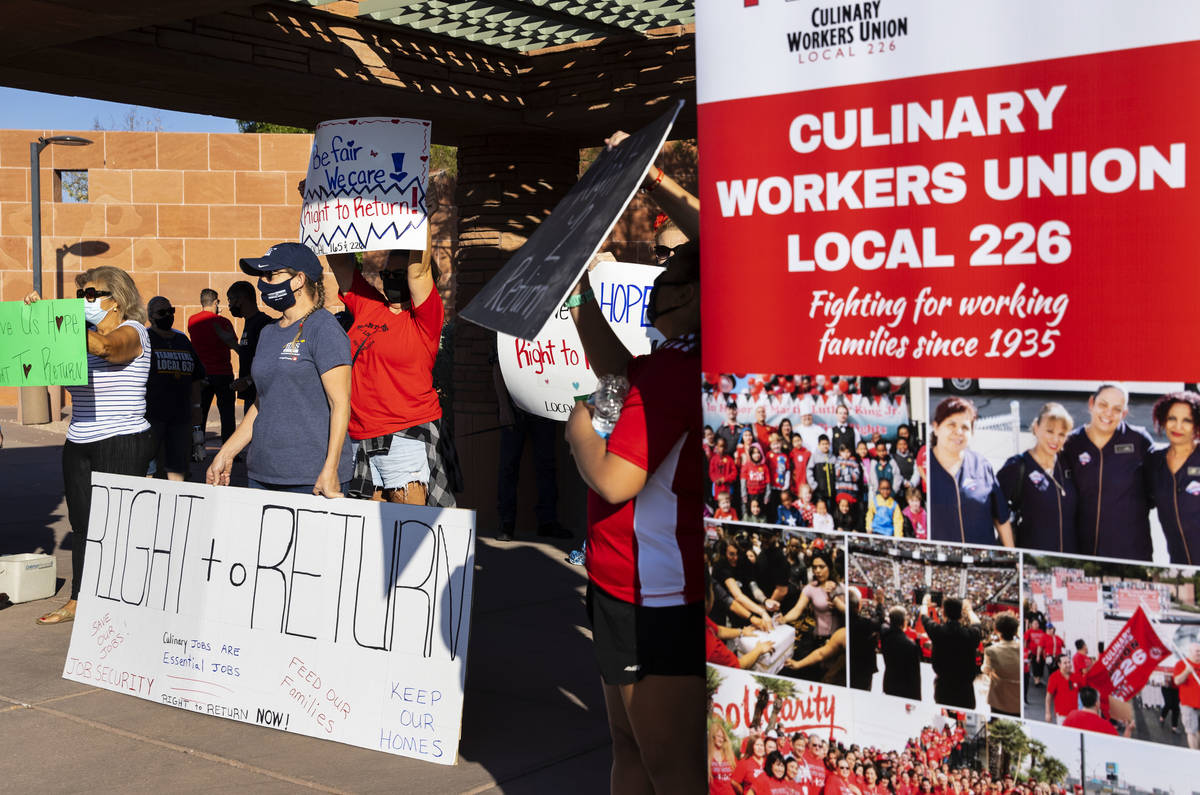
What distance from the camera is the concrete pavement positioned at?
4543 millimetres

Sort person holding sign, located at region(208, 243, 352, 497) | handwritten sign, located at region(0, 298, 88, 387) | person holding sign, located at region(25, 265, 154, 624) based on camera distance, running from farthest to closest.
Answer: person holding sign, located at region(25, 265, 154, 624) → handwritten sign, located at region(0, 298, 88, 387) → person holding sign, located at region(208, 243, 352, 497)

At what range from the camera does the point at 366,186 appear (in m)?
5.86

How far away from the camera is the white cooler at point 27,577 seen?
25.1 feet

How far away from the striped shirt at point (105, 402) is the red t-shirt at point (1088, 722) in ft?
19.0

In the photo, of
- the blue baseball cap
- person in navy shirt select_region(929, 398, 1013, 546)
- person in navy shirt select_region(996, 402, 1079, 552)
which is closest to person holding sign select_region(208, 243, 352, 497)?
the blue baseball cap

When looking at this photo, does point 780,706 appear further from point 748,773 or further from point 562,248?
point 562,248

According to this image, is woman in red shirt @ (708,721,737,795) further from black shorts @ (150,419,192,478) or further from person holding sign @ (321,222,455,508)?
black shorts @ (150,419,192,478)

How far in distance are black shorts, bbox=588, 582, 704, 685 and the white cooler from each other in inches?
232

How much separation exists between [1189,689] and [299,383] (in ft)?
13.2

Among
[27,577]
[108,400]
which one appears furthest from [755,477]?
[27,577]

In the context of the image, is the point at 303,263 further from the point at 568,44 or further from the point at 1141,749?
the point at 568,44

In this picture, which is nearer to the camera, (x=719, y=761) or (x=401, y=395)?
(x=719, y=761)

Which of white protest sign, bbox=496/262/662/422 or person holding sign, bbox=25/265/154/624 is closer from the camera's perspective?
person holding sign, bbox=25/265/154/624

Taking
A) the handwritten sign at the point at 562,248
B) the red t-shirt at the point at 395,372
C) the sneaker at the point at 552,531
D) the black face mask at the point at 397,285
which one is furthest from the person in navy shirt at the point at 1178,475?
the sneaker at the point at 552,531
